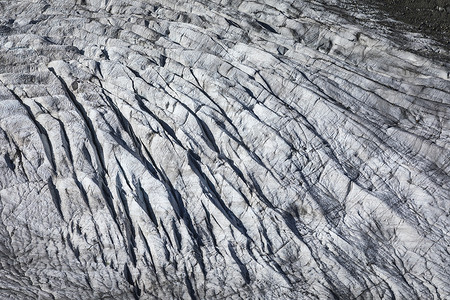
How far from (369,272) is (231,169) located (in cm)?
755

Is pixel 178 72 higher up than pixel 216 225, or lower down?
higher up

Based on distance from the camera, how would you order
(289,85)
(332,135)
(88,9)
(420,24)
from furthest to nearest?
(88,9), (420,24), (289,85), (332,135)

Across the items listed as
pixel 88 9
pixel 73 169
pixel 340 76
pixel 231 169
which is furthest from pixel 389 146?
pixel 88 9

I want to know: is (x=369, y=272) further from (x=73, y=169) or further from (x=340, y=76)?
(x=73, y=169)

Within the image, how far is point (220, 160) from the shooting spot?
25859mm

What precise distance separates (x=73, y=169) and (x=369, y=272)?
13636 millimetres

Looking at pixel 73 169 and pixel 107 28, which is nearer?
pixel 73 169

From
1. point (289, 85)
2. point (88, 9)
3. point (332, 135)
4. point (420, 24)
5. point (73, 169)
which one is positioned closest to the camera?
point (73, 169)

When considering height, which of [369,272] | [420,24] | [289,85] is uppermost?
[420,24]

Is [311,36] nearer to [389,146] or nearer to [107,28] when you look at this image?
[389,146]

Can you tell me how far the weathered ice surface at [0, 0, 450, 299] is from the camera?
22.2 m

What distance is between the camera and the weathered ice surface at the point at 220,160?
22250 mm

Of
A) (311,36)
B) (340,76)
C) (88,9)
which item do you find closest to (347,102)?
(340,76)

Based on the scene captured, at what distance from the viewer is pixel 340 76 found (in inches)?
1163
